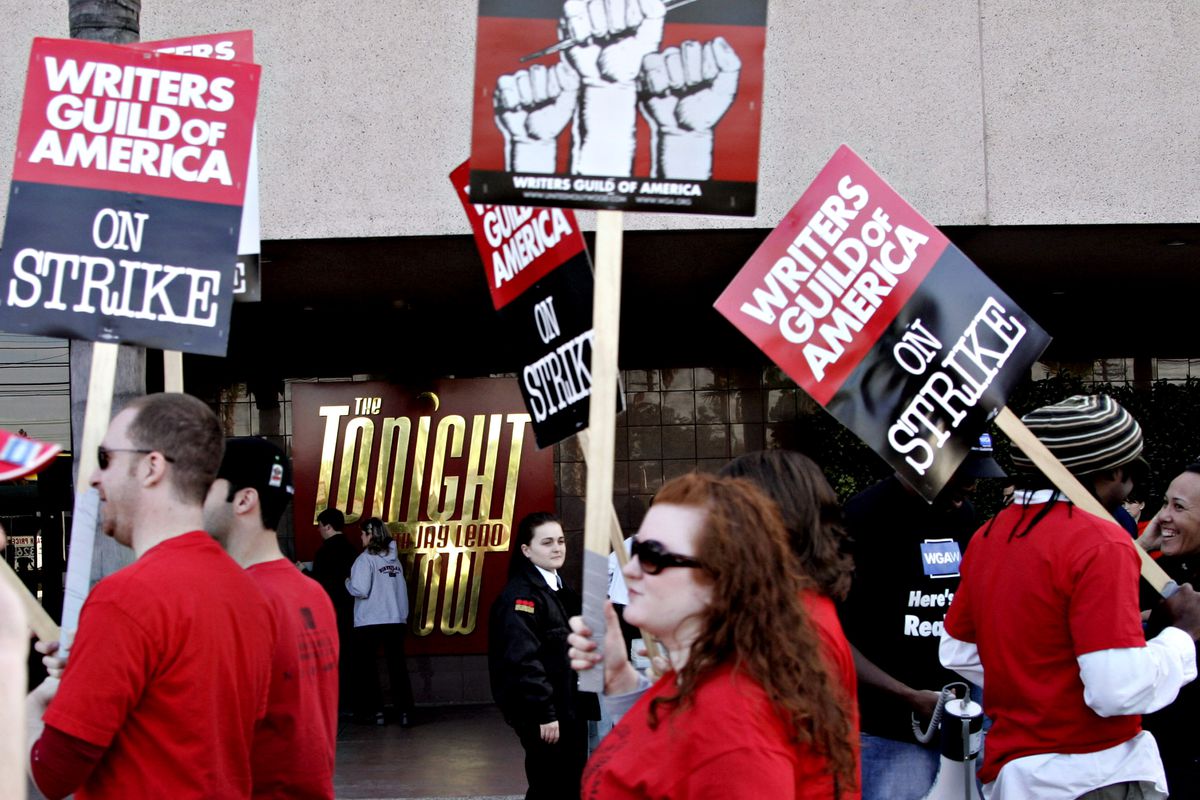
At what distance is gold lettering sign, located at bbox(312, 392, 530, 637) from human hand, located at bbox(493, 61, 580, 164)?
28.3 feet

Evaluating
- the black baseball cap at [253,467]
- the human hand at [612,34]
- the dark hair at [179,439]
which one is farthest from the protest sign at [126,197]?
the human hand at [612,34]

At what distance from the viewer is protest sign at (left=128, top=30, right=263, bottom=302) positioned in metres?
3.91

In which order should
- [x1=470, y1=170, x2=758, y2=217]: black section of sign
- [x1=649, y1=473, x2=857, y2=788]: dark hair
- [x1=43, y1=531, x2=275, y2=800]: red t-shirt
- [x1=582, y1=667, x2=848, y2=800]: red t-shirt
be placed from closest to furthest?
[x1=582, y1=667, x2=848, y2=800]: red t-shirt < [x1=649, y1=473, x2=857, y2=788]: dark hair < [x1=43, y1=531, x2=275, y2=800]: red t-shirt < [x1=470, y1=170, x2=758, y2=217]: black section of sign

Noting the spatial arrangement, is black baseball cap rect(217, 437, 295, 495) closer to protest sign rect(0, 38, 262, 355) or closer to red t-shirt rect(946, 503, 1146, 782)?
protest sign rect(0, 38, 262, 355)

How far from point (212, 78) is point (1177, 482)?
3.09 m

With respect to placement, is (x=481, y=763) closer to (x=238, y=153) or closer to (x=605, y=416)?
(x=238, y=153)

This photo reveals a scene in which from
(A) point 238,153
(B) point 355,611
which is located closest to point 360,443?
(B) point 355,611

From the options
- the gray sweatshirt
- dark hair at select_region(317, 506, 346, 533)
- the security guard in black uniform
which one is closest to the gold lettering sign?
dark hair at select_region(317, 506, 346, 533)

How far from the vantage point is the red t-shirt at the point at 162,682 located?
251 centimetres

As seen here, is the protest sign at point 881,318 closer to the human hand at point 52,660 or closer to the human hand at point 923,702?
the human hand at point 923,702

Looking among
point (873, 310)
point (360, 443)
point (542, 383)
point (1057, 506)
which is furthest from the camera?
point (360, 443)

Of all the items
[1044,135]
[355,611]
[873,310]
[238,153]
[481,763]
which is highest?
[1044,135]

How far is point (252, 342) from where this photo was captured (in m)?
11.2

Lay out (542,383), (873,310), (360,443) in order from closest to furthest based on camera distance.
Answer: (542,383) < (873,310) < (360,443)
